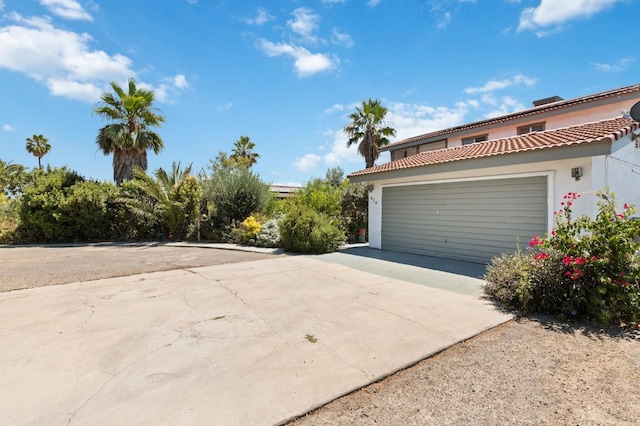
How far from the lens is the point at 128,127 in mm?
17031

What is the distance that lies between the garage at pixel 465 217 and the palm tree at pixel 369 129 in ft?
42.7

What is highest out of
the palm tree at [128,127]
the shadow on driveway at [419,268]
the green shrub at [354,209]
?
the palm tree at [128,127]

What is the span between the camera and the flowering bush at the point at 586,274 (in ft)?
13.5

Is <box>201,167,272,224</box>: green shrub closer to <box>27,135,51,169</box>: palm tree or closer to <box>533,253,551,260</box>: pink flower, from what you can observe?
<box>533,253,551,260</box>: pink flower

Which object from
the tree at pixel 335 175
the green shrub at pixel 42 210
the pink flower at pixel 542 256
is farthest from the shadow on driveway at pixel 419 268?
the green shrub at pixel 42 210

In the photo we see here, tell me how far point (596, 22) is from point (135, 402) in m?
13.6

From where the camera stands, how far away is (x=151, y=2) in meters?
8.34

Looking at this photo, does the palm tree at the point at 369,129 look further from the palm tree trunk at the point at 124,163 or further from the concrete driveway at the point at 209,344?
the concrete driveway at the point at 209,344

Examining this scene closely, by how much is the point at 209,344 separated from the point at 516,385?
3.23m

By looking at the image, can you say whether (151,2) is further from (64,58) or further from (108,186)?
(108,186)

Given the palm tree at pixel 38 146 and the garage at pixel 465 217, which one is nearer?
the garage at pixel 465 217

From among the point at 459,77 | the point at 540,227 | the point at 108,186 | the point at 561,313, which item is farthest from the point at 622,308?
the point at 108,186

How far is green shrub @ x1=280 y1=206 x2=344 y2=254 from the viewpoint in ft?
33.9

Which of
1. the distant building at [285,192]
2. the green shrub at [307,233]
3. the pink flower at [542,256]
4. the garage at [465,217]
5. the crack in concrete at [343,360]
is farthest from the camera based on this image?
the distant building at [285,192]
